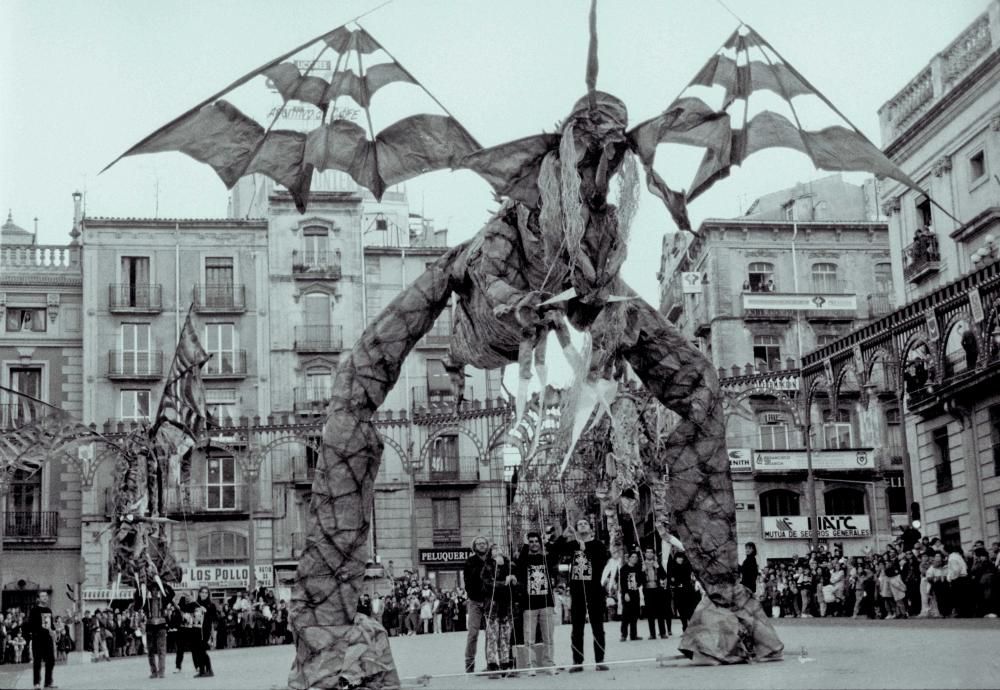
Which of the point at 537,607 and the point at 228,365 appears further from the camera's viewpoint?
the point at 228,365

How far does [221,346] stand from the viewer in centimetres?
4441

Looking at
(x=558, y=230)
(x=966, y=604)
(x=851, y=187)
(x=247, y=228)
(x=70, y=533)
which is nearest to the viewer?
(x=558, y=230)

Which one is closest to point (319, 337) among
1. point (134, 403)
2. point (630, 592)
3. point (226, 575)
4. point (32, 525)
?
point (134, 403)

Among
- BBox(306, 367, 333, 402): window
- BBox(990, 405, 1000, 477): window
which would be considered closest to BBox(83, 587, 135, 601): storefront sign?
BBox(306, 367, 333, 402): window

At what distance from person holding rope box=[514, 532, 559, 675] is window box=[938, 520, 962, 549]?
18.0 metres

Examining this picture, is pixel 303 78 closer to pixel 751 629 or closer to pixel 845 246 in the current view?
pixel 751 629

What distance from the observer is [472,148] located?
396 inches

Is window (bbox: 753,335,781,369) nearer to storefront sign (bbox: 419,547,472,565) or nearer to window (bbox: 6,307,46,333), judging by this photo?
storefront sign (bbox: 419,547,472,565)

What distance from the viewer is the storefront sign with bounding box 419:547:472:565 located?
4253 centimetres

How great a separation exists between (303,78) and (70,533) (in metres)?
34.5

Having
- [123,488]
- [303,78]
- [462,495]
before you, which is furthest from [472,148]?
[462,495]

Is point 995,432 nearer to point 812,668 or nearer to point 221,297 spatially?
point 812,668

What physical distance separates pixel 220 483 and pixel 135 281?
6990mm

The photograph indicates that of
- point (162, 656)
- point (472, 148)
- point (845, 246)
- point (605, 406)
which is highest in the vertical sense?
point (845, 246)
